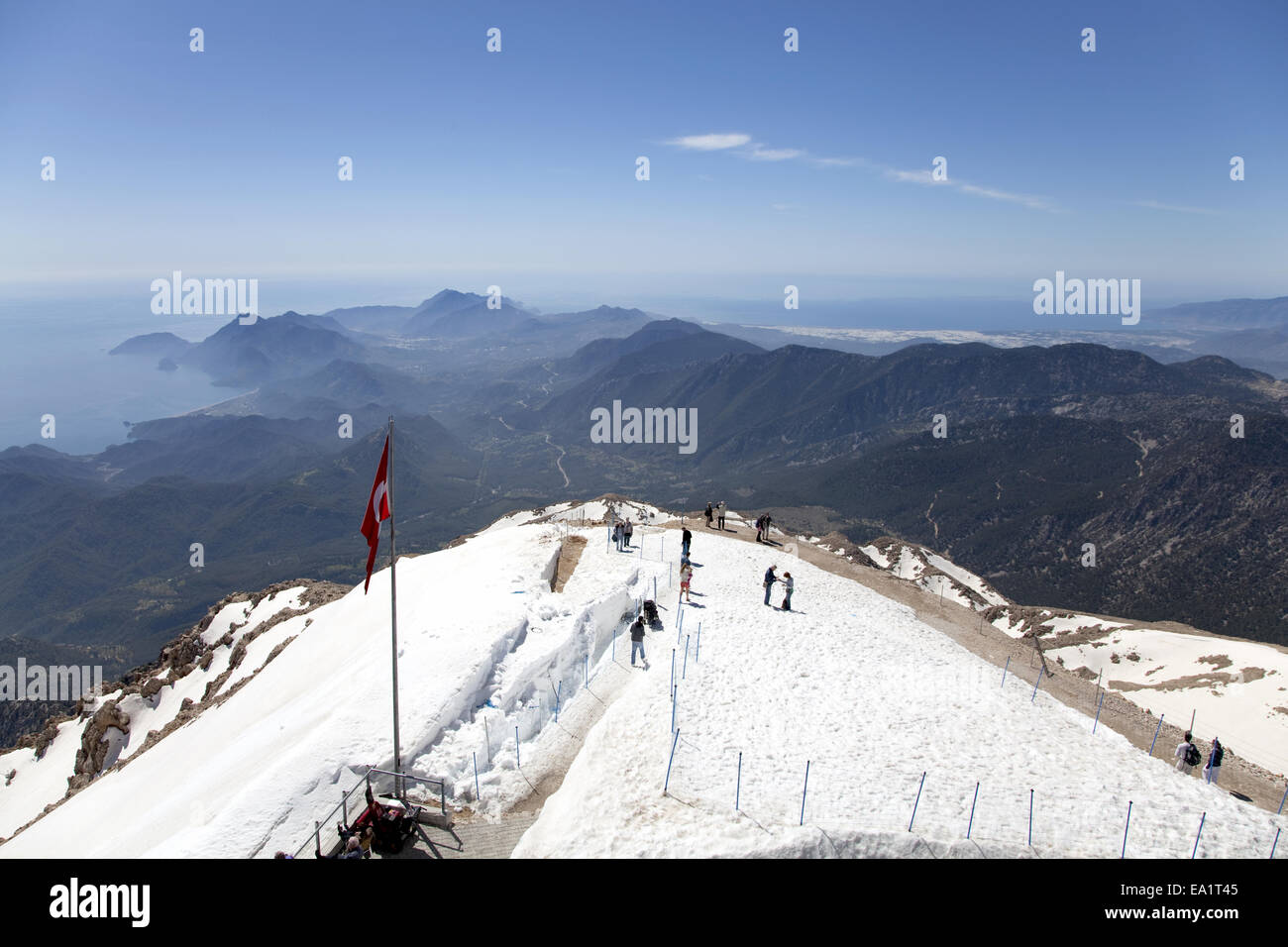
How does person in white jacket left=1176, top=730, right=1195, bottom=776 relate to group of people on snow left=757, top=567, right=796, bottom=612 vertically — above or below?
below

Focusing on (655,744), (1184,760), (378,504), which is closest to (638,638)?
(655,744)

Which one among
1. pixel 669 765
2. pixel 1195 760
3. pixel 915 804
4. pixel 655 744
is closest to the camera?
pixel 915 804

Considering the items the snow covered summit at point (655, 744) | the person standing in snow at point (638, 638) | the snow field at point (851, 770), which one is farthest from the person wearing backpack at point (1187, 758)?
the person standing in snow at point (638, 638)

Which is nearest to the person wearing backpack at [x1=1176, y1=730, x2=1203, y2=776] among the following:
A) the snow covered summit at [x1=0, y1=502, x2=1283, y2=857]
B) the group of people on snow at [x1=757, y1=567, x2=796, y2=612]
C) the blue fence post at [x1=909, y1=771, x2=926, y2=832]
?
the snow covered summit at [x1=0, y1=502, x2=1283, y2=857]

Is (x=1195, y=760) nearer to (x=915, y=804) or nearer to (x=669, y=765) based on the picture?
(x=915, y=804)

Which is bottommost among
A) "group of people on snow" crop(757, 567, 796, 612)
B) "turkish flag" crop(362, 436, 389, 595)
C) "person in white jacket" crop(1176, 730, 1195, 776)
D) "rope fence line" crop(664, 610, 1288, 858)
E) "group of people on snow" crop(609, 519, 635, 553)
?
"person in white jacket" crop(1176, 730, 1195, 776)

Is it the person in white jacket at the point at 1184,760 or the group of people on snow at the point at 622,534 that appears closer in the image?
the person in white jacket at the point at 1184,760

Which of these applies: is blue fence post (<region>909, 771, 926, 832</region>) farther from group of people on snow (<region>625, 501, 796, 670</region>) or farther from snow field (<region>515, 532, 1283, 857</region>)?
group of people on snow (<region>625, 501, 796, 670</region>)

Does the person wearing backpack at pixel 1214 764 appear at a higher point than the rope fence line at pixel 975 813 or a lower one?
lower

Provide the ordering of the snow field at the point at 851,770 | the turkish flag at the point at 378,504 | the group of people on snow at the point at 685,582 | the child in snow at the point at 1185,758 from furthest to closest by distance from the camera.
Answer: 1. the group of people on snow at the point at 685,582
2. the child in snow at the point at 1185,758
3. the snow field at the point at 851,770
4. the turkish flag at the point at 378,504

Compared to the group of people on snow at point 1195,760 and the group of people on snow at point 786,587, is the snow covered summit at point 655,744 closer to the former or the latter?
the group of people on snow at point 786,587
